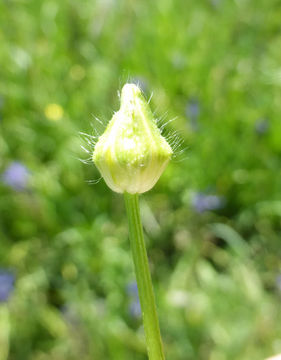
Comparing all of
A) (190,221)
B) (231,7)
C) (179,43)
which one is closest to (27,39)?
(179,43)

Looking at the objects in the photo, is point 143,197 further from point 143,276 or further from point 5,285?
point 143,276

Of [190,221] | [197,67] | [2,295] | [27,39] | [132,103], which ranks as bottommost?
[132,103]

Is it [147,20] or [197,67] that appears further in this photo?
[147,20]

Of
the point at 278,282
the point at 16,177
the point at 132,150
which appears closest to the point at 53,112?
the point at 16,177

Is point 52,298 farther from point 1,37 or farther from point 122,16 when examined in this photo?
point 122,16

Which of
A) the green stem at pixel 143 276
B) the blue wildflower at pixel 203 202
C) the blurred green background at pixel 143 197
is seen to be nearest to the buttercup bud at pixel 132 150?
the green stem at pixel 143 276

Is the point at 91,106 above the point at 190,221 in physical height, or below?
above

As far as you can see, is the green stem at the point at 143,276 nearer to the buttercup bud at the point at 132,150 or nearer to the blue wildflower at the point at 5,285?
the buttercup bud at the point at 132,150
